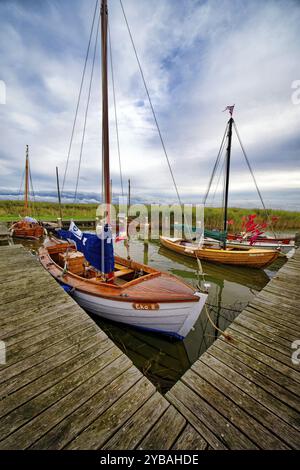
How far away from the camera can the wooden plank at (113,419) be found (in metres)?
1.65

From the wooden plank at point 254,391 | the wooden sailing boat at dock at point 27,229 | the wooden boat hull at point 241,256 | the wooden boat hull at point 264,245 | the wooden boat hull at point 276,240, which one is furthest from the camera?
the wooden sailing boat at dock at point 27,229

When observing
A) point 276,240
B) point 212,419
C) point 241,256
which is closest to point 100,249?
point 212,419

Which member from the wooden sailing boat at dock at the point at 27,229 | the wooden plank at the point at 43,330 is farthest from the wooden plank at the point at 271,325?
the wooden sailing boat at dock at the point at 27,229

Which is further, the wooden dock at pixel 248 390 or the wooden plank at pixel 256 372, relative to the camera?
the wooden plank at pixel 256 372

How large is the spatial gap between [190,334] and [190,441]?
384 cm

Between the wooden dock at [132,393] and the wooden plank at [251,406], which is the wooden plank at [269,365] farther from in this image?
the wooden plank at [251,406]

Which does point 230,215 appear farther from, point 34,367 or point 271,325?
point 34,367

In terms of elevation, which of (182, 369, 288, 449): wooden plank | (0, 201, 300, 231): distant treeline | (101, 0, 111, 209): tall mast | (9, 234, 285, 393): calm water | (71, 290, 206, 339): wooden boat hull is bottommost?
(9, 234, 285, 393): calm water

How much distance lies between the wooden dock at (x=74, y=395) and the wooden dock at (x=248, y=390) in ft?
0.89

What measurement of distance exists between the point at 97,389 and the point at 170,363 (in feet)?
9.38

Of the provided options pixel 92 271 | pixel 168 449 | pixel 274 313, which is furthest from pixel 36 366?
pixel 92 271

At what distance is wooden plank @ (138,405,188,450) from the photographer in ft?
5.49

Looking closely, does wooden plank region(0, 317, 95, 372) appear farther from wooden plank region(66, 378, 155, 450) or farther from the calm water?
the calm water

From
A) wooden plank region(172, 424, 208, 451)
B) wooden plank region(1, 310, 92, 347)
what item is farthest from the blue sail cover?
wooden plank region(172, 424, 208, 451)
